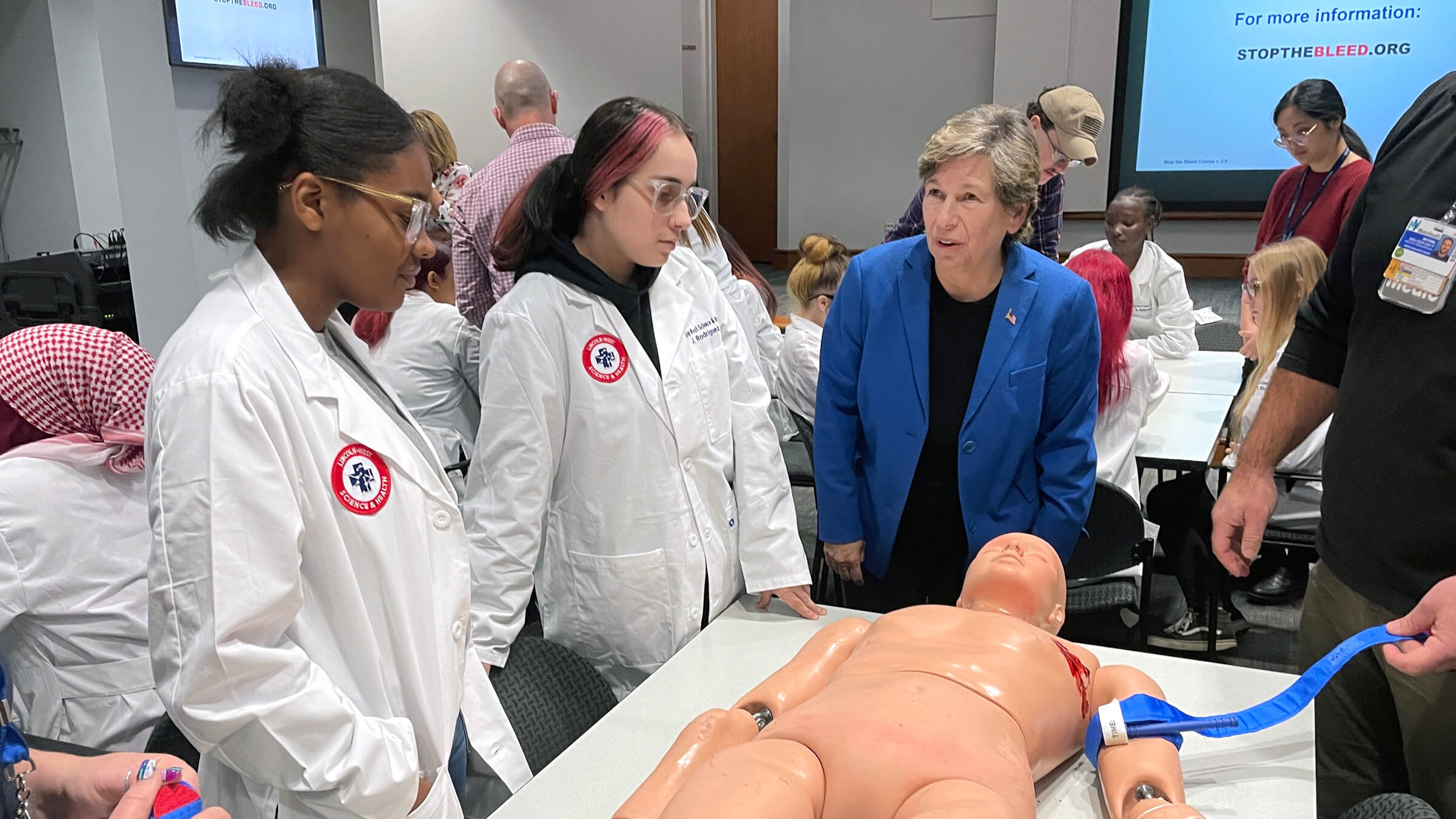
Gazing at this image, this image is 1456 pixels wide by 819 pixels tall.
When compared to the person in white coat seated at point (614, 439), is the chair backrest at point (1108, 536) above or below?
below

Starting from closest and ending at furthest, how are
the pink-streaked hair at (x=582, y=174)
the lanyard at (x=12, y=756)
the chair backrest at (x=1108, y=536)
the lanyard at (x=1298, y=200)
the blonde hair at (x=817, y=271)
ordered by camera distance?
the lanyard at (x=12, y=756) < the pink-streaked hair at (x=582, y=174) < the chair backrest at (x=1108, y=536) < the blonde hair at (x=817, y=271) < the lanyard at (x=1298, y=200)

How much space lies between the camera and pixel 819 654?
5.12 ft

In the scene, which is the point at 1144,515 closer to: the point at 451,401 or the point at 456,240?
the point at 451,401

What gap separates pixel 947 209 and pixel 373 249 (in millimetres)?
1158

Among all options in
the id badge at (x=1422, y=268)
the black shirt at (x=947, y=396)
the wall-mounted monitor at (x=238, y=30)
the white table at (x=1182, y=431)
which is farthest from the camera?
the wall-mounted monitor at (x=238, y=30)

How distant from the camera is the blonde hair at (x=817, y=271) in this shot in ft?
12.6

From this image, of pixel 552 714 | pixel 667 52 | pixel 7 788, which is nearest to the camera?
pixel 7 788

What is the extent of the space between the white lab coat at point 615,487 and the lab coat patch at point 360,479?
54 cm

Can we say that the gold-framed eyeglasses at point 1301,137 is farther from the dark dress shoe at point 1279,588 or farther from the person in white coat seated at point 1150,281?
the dark dress shoe at point 1279,588

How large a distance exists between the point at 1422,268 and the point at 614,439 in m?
1.42

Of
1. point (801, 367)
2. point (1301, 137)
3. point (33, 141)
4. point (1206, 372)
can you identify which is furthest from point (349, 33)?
point (1206, 372)

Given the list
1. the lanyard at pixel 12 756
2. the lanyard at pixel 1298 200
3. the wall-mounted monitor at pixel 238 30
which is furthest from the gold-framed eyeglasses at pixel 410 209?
the lanyard at pixel 1298 200

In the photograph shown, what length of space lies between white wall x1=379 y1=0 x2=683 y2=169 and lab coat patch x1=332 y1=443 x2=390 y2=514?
5.89 metres

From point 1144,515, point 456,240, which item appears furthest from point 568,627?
point 1144,515
